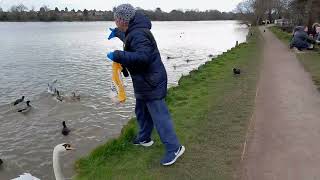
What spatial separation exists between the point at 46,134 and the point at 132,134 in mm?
5141

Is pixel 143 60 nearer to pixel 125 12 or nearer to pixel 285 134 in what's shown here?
pixel 125 12

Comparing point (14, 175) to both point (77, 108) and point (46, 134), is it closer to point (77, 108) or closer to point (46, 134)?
point (46, 134)

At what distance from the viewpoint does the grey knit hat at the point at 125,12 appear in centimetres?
588

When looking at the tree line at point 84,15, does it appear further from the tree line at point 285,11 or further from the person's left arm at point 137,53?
the person's left arm at point 137,53

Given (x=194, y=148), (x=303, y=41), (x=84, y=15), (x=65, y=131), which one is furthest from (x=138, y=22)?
(x=84, y=15)

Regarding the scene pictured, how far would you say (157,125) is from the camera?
6340 millimetres

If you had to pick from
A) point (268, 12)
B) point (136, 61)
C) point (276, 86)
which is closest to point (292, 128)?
point (136, 61)

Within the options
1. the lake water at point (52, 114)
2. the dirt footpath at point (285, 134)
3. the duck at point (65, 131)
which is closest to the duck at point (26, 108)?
the lake water at point (52, 114)

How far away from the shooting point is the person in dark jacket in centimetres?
574

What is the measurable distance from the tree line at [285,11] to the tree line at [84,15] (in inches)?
1285

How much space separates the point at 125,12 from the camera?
5.88 m

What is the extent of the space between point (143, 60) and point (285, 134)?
3.55m

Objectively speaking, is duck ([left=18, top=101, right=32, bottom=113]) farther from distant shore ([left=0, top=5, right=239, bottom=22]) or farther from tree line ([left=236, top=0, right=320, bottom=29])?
distant shore ([left=0, top=5, right=239, bottom=22])

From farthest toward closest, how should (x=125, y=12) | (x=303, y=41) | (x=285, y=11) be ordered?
(x=285, y=11), (x=303, y=41), (x=125, y=12)
